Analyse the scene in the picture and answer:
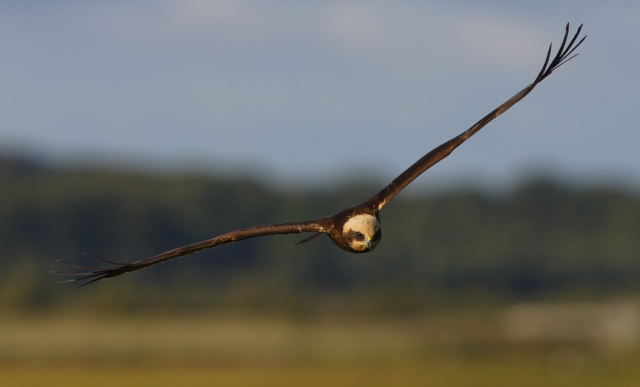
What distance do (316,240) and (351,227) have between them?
306 feet

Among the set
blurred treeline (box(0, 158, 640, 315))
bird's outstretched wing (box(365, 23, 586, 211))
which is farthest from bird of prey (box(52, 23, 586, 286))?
blurred treeline (box(0, 158, 640, 315))

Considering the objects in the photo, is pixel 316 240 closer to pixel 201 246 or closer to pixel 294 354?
pixel 294 354

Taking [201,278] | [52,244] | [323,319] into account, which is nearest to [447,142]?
[323,319]

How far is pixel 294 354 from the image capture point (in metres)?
44.9

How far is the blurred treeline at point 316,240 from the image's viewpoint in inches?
3666

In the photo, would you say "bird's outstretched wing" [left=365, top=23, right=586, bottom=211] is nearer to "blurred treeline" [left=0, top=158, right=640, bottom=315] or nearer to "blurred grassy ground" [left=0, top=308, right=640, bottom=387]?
"blurred grassy ground" [left=0, top=308, right=640, bottom=387]

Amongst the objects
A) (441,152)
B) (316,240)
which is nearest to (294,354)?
(441,152)

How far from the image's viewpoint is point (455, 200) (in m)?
129

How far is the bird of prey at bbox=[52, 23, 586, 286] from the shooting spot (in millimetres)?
11281

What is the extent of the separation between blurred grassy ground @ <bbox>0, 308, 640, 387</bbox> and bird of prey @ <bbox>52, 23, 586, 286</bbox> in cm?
2466

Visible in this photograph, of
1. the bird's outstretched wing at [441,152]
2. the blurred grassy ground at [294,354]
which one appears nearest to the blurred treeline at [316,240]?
the blurred grassy ground at [294,354]

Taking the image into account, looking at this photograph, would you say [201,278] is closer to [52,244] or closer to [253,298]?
[52,244]

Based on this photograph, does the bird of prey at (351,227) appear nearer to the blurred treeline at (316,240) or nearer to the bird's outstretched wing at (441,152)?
the bird's outstretched wing at (441,152)

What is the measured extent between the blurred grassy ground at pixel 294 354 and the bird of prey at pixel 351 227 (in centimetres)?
2466
